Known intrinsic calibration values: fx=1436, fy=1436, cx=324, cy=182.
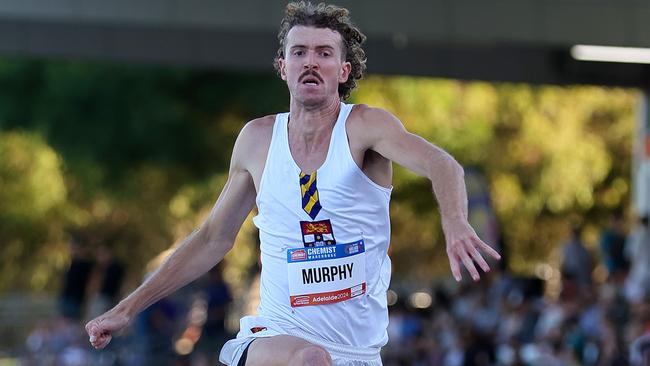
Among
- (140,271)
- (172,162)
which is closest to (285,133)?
(172,162)

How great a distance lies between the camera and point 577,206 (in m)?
37.0

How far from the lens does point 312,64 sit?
19.8 ft

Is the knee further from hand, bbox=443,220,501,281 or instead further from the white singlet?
hand, bbox=443,220,501,281

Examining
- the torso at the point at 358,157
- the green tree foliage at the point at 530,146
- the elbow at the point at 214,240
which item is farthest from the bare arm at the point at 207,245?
the green tree foliage at the point at 530,146

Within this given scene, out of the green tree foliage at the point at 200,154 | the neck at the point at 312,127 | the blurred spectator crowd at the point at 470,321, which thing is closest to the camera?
the neck at the point at 312,127

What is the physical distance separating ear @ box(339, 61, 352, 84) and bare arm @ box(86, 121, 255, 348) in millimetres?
496

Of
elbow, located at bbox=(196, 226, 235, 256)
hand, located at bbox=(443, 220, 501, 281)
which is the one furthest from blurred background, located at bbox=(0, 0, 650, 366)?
hand, located at bbox=(443, 220, 501, 281)

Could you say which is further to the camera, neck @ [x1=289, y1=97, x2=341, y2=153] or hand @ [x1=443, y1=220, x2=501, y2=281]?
neck @ [x1=289, y1=97, x2=341, y2=153]

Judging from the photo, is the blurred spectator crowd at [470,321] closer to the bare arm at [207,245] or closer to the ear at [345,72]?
the bare arm at [207,245]

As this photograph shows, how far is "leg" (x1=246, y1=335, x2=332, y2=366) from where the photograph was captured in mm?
5770

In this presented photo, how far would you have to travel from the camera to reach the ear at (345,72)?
620cm

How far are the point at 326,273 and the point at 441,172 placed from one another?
2.73 ft

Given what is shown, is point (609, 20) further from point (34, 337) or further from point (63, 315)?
point (34, 337)

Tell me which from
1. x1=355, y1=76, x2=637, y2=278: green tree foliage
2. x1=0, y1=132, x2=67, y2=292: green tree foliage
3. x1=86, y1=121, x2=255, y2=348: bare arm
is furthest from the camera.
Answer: x1=355, y1=76, x2=637, y2=278: green tree foliage
